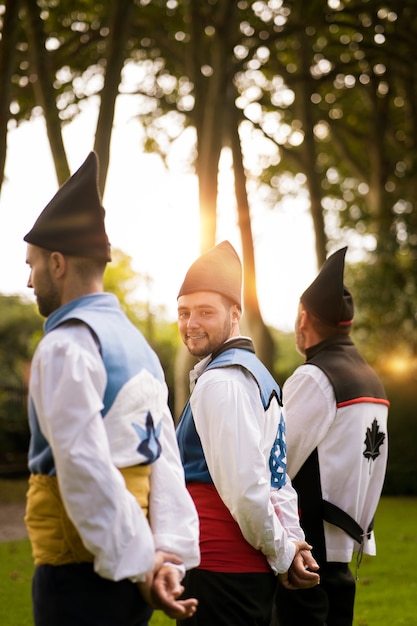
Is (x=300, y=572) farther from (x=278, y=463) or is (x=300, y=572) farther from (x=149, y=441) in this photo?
(x=149, y=441)

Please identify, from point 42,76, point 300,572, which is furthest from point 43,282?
Result: point 42,76

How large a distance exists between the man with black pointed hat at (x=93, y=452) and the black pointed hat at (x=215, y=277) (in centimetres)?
128

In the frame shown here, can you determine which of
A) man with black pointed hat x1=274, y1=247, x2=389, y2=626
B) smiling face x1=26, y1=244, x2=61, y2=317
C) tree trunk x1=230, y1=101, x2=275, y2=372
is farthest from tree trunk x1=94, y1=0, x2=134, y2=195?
smiling face x1=26, y1=244, x2=61, y2=317

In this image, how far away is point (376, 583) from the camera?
1012 centimetres

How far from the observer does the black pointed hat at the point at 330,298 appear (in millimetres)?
5520

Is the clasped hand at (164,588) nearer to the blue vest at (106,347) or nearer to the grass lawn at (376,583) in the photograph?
the blue vest at (106,347)

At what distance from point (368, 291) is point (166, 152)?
587cm

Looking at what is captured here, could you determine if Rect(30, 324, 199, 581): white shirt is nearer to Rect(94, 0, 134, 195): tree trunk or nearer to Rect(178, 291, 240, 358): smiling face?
Rect(178, 291, 240, 358): smiling face

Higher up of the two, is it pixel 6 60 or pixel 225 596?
pixel 6 60

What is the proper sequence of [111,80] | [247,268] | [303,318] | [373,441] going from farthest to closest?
[247,268], [111,80], [303,318], [373,441]

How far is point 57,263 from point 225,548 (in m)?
1.55

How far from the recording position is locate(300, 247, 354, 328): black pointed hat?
5520 millimetres

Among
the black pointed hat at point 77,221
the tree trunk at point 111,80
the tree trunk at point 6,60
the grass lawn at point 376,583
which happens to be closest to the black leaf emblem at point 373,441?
the black pointed hat at point 77,221

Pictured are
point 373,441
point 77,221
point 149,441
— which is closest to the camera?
point 149,441
